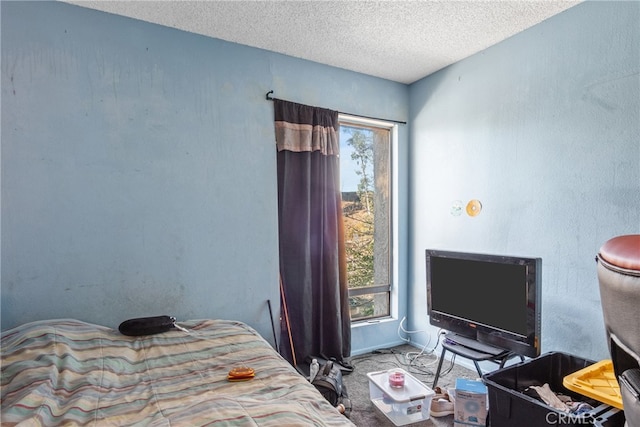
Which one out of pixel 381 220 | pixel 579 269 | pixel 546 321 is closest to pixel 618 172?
pixel 579 269

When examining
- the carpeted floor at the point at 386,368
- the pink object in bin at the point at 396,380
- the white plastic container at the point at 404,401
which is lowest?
the carpeted floor at the point at 386,368

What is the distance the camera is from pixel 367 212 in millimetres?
3232

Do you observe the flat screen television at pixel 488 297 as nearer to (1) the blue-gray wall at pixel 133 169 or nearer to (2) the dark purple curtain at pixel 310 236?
(2) the dark purple curtain at pixel 310 236

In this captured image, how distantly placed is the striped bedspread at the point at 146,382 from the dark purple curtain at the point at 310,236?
0.73 m

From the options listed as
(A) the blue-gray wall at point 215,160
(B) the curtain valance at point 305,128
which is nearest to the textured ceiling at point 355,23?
(A) the blue-gray wall at point 215,160

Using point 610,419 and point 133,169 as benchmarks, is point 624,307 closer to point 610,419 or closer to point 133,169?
point 610,419

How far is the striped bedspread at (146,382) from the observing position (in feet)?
3.73

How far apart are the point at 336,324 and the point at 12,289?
2125 millimetres

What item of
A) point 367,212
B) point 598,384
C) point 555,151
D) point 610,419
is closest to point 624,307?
point 610,419

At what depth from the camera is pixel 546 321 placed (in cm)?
224

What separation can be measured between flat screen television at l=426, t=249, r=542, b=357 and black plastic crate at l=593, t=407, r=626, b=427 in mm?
458

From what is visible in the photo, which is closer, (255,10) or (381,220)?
(255,10)

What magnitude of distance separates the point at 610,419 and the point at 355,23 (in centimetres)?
256

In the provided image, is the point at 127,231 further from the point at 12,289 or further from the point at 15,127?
the point at 15,127
